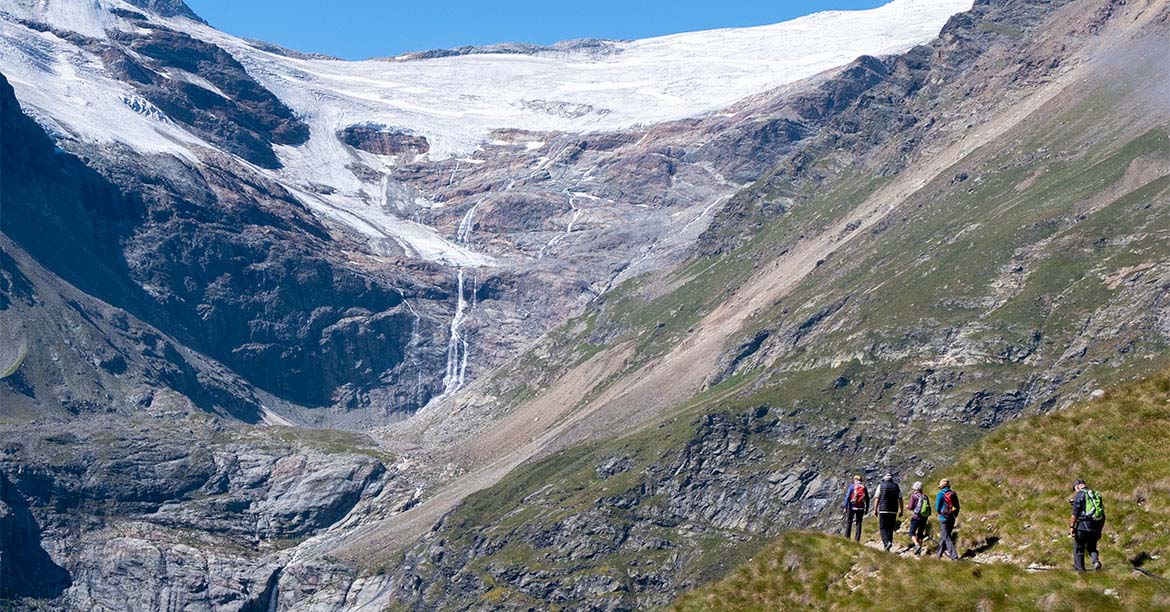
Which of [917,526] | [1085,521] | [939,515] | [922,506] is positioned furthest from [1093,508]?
[917,526]

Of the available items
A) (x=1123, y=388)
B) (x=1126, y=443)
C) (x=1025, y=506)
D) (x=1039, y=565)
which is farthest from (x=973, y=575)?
(x=1123, y=388)

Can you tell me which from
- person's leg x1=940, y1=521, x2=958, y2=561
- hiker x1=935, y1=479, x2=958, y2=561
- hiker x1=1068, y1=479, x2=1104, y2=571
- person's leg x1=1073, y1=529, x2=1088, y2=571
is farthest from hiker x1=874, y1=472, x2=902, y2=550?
hiker x1=1068, y1=479, x2=1104, y2=571

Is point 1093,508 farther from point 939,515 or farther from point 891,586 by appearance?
point 891,586

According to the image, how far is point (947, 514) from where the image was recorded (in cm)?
4728

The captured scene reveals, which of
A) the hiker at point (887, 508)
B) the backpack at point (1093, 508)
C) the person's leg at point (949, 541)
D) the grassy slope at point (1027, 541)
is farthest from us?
the hiker at point (887, 508)

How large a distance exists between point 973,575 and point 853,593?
5.13m

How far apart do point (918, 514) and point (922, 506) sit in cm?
40

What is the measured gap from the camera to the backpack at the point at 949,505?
155 ft

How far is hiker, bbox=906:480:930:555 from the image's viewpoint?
161ft

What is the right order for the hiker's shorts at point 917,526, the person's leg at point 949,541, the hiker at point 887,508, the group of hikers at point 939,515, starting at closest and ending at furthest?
the group of hikers at point 939,515 → the person's leg at point 949,541 → the hiker's shorts at point 917,526 → the hiker at point 887,508

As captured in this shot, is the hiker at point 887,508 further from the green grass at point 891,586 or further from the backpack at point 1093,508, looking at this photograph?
the backpack at point 1093,508

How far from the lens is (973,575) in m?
45.1

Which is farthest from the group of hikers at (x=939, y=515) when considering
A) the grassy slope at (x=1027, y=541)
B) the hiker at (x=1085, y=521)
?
the grassy slope at (x=1027, y=541)

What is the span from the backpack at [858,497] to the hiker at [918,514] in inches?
106
